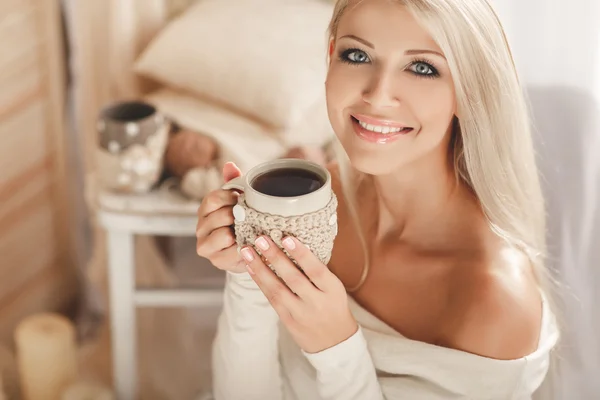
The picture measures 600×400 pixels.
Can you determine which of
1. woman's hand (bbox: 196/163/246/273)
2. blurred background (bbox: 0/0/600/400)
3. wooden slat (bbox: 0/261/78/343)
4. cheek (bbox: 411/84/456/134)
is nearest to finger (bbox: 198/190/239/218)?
woman's hand (bbox: 196/163/246/273)

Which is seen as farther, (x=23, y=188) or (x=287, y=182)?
(x=23, y=188)

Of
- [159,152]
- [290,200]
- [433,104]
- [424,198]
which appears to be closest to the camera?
[290,200]

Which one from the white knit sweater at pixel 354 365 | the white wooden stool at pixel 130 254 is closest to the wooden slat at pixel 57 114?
the white wooden stool at pixel 130 254

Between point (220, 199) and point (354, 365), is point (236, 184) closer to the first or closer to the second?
point (220, 199)

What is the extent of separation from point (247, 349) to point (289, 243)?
34 centimetres

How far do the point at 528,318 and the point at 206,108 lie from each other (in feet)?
2.69

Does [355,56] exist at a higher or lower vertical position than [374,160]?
higher

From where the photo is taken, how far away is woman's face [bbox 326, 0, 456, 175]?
35.3 inches

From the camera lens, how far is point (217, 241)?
3.11 ft

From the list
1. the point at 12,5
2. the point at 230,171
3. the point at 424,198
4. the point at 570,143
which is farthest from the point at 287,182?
the point at 12,5

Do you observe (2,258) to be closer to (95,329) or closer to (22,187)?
(22,187)

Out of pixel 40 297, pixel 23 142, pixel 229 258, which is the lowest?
pixel 40 297

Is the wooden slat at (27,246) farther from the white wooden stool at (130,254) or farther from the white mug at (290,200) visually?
the white mug at (290,200)

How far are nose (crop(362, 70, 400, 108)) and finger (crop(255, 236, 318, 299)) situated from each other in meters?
0.20
